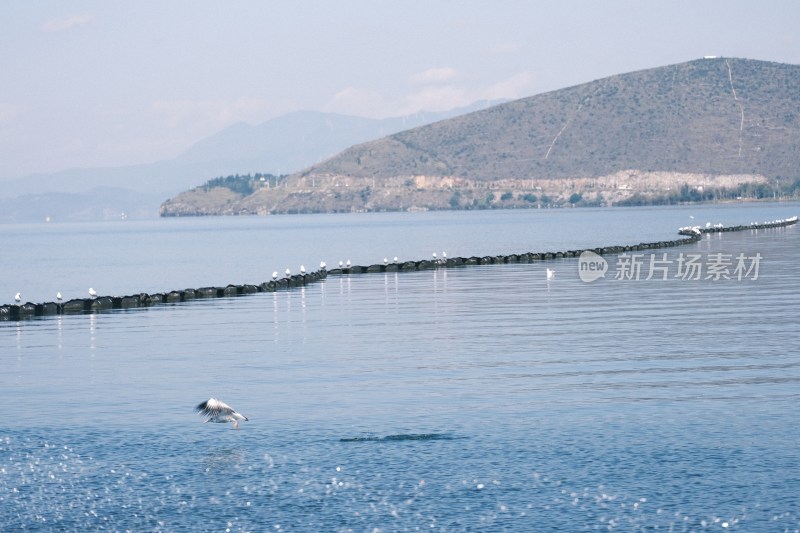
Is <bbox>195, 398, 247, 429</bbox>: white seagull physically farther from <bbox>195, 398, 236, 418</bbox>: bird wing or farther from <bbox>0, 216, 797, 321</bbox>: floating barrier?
<bbox>0, 216, 797, 321</bbox>: floating barrier

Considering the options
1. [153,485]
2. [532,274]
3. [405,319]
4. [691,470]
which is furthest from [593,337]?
[532,274]

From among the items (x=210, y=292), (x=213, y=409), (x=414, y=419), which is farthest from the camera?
(x=210, y=292)

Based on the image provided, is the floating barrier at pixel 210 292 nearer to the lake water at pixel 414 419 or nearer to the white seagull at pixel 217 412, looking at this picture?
the lake water at pixel 414 419

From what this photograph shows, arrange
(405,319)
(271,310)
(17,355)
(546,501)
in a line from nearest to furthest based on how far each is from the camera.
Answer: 1. (546,501)
2. (17,355)
3. (405,319)
4. (271,310)

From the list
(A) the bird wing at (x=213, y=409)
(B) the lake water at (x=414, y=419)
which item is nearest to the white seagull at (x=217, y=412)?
(A) the bird wing at (x=213, y=409)

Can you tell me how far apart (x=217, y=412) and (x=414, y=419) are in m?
3.66

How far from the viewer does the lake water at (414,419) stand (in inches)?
655

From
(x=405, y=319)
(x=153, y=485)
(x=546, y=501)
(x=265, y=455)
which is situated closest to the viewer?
(x=546, y=501)

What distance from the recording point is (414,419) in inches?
877

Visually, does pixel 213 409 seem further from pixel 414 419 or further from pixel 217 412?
pixel 414 419

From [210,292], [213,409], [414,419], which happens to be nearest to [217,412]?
[213,409]

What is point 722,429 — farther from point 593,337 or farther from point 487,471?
point 593,337

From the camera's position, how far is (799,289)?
1959 inches

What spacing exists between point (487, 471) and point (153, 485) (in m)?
5.02
